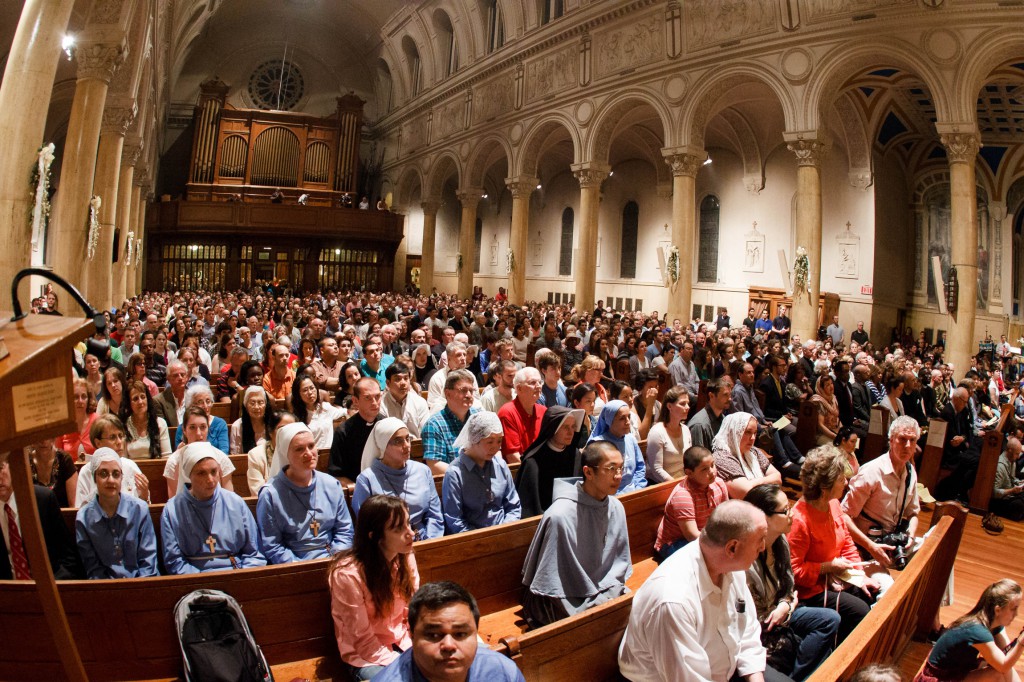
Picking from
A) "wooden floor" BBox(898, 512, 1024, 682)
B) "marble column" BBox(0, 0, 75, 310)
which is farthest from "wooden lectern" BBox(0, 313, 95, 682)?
"marble column" BBox(0, 0, 75, 310)

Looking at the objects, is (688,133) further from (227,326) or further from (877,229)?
(227,326)

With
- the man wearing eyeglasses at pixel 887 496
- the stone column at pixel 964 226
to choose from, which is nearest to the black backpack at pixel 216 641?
the man wearing eyeglasses at pixel 887 496

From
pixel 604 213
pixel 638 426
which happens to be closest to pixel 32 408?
pixel 638 426

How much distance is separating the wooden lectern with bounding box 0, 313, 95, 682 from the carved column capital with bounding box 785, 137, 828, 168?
15.9 m

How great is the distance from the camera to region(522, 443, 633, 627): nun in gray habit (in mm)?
3348

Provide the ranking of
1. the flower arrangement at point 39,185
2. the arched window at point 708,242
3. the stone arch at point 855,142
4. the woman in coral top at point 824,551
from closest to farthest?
the woman in coral top at point 824,551 < the flower arrangement at point 39,185 < the stone arch at point 855,142 < the arched window at point 708,242

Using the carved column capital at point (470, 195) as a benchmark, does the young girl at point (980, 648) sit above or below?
below

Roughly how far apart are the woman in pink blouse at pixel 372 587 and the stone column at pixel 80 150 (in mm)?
9523

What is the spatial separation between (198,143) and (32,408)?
1240 inches

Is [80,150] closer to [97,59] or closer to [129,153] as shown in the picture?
[97,59]

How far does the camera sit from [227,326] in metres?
9.32

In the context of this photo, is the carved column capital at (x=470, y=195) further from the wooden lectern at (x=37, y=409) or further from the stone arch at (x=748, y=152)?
the wooden lectern at (x=37, y=409)

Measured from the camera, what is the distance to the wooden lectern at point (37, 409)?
4.25 feet

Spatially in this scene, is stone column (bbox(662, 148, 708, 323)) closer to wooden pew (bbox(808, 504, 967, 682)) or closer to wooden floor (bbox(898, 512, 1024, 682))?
wooden floor (bbox(898, 512, 1024, 682))
